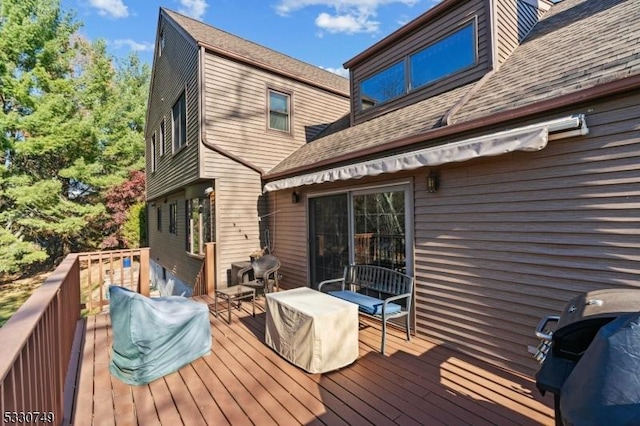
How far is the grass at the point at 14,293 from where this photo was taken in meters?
10.6

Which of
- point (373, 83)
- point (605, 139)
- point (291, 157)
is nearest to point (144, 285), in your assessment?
point (291, 157)

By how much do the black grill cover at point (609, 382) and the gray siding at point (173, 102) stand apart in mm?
7375

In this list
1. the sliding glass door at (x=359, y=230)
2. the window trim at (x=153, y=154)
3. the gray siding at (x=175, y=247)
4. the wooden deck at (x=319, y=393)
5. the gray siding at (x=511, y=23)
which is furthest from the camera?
the window trim at (x=153, y=154)

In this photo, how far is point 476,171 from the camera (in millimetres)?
3650

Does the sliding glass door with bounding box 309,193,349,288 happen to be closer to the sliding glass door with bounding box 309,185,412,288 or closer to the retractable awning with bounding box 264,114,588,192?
the sliding glass door with bounding box 309,185,412,288

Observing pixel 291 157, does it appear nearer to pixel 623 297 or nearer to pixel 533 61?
pixel 533 61

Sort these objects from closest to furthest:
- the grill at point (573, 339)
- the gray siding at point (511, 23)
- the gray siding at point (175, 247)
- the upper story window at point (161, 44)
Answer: the grill at point (573, 339), the gray siding at point (511, 23), the gray siding at point (175, 247), the upper story window at point (161, 44)

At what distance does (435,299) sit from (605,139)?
2407 millimetres

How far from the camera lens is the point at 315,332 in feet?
10.5

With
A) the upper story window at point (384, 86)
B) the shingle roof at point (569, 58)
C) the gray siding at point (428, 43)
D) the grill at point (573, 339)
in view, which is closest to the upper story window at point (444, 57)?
the gray siding at point (428, 43)

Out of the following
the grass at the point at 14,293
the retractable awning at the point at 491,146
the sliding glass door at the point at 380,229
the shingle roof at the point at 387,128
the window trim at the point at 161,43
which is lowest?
the grass at the point at 14,293

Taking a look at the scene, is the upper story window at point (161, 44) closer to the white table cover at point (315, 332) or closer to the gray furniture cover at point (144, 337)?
the gray furniture cover at point (144, 337)

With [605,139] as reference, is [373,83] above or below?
above

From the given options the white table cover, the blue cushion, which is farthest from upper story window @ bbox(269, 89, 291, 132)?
the white table cover
